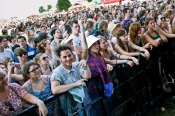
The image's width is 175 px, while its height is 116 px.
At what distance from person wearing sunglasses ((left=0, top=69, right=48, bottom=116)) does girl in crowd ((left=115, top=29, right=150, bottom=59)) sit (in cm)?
234

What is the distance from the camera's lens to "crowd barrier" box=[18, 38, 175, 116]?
4070 millimetres

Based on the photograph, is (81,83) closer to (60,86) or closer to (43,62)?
(60,86)

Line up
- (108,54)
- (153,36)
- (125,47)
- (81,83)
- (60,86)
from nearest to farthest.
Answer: (60,86) → (81,83) → (108,54) → (125,47) → (153,36)

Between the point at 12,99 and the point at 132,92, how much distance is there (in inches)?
90.6

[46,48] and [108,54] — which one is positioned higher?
[46,48]

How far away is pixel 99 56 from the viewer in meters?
4.27

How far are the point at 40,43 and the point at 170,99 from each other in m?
3.07

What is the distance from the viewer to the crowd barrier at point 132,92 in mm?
4070

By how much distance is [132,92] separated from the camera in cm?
468

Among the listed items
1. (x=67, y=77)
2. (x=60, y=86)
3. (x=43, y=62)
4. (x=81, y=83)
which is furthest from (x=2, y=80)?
(x=43, y=62)

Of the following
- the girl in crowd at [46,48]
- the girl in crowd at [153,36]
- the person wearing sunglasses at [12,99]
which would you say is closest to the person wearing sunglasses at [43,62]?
the girl in crowd at [46,48]

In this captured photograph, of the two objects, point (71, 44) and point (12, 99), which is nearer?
point (12, 99)

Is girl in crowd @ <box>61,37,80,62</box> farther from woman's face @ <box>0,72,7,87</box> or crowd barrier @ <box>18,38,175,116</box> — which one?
woman's face @ <box>0,72,7,87</box>

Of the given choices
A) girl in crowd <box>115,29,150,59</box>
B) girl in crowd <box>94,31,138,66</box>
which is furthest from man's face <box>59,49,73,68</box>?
girl in crowd <box>115,29,150,59</box>
